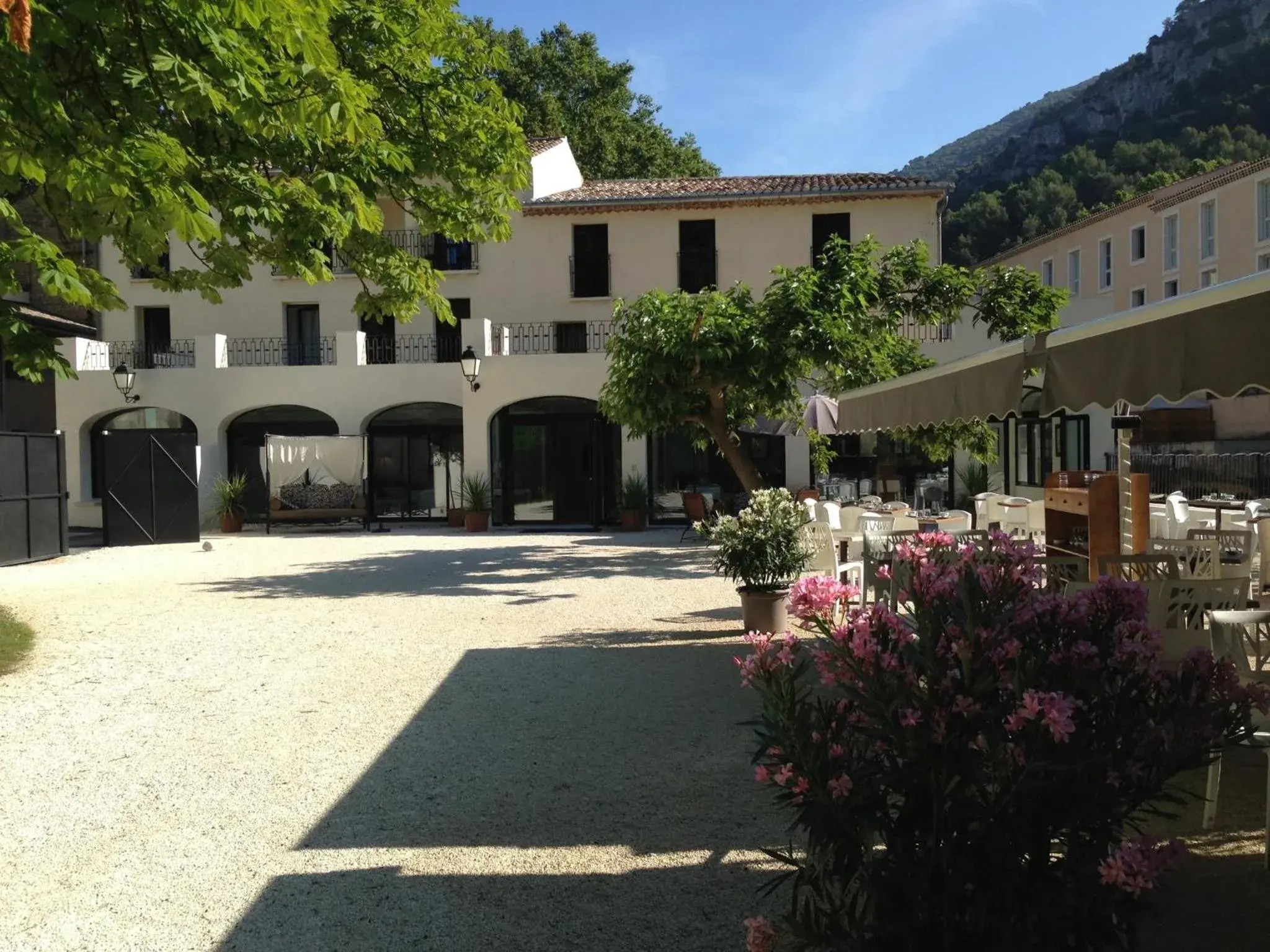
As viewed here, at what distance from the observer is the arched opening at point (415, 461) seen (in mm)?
21203

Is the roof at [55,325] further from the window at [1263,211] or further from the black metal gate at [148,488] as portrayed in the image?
the window at [1263,211]

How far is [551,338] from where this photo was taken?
2192 centimetres

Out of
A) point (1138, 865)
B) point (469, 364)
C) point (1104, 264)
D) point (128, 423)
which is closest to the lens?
point (1138, 865)

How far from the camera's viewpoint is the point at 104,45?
5.64m

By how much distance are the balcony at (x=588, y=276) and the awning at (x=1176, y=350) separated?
1815 cm

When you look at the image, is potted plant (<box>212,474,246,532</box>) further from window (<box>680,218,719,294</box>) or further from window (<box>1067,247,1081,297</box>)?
window (<box>1067,247,1081,297</box>)

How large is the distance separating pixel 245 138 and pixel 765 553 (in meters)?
5.51

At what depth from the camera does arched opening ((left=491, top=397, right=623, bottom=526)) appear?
20.1 meters

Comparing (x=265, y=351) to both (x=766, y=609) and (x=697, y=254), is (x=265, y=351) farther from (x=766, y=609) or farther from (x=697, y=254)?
(x=766, y=609)

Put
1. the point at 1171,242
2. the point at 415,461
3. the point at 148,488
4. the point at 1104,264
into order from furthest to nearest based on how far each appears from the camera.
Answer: the point at 1104,264, the point at 1171,242, the point at 415,461, the point at 148,488

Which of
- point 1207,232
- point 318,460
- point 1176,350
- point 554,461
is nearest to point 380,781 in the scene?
point 1176,350

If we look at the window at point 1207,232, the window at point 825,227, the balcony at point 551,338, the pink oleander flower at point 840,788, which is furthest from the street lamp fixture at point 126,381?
the window at point 1207,232

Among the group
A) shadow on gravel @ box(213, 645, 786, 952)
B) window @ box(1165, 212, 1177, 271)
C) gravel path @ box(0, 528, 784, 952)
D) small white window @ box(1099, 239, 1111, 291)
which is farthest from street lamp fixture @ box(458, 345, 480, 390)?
small white window @ box(1099, 239, 1111, 291)

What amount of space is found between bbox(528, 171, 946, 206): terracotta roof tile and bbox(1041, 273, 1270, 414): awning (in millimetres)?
17554
